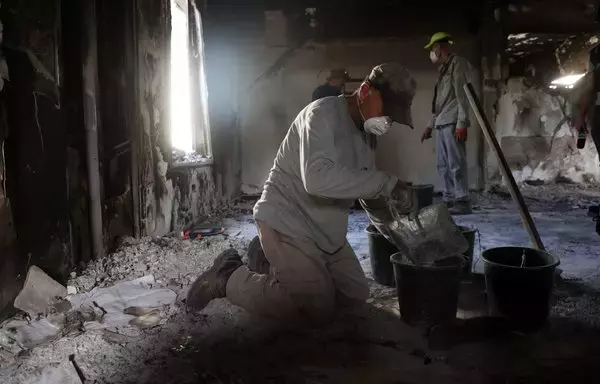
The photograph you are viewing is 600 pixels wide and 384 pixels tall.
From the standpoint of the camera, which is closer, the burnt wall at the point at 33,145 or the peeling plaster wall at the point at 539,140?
the burnt wall at the point at 33,145

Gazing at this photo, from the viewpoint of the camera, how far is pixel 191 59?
5.00 m

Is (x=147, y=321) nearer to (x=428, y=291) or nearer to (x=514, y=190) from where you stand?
(x=428, y=291)

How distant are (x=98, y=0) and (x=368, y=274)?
2.45 meters

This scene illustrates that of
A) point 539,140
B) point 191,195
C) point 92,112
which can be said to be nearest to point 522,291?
point 92,112

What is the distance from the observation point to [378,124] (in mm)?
2217

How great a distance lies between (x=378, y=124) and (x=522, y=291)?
95 cm

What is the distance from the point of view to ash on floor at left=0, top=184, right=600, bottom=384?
1866 millimetres

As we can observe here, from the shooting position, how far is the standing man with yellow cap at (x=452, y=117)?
4.83m

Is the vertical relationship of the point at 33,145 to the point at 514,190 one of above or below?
above

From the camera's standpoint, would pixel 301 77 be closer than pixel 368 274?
No

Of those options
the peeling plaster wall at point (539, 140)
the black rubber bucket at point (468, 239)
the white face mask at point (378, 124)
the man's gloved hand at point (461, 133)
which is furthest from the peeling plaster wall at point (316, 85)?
the white face mask at point (378, 124)

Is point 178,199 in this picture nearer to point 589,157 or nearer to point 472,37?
point 472,37

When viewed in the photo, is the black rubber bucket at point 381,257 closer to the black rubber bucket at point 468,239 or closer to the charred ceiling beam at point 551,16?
the black rubber bucket at point 468,239

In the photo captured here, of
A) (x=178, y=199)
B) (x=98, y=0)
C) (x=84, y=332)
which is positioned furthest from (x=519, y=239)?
(x=98, y=0)
